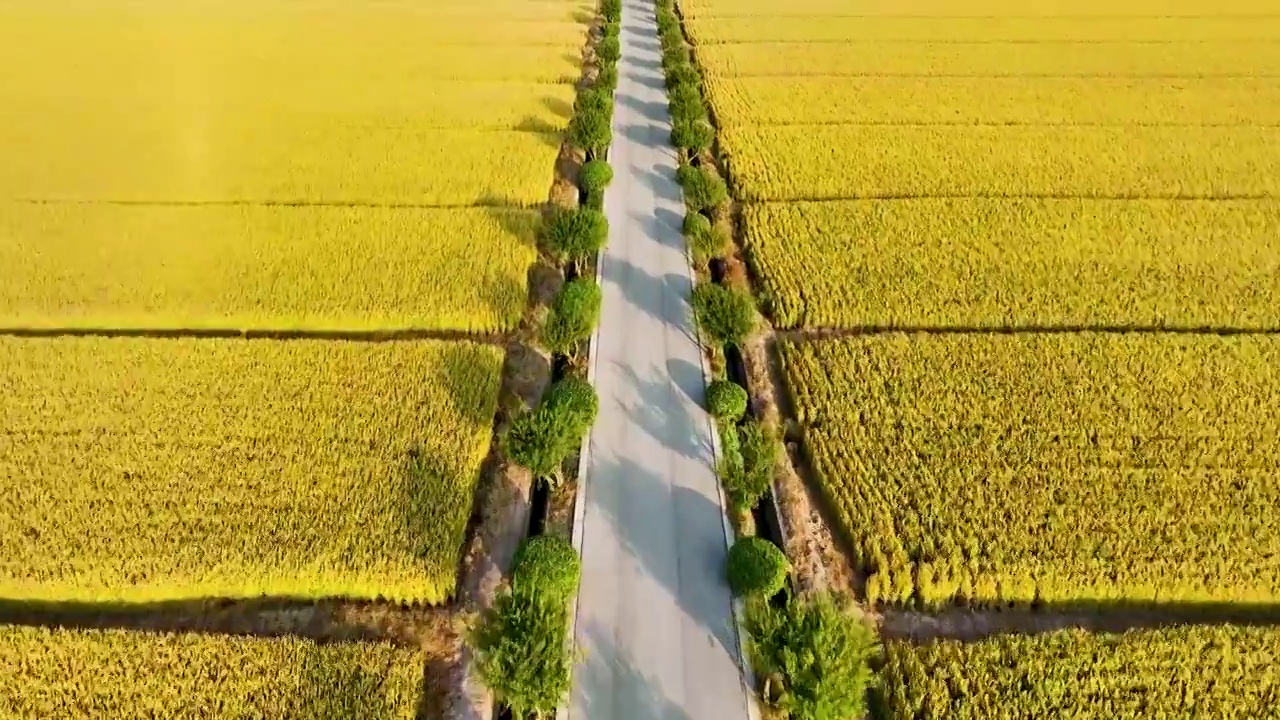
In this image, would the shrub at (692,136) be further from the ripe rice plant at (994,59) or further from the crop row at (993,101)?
the ripe rice plant at (994,59)

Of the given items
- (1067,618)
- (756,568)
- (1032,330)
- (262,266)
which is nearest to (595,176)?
(262,266)

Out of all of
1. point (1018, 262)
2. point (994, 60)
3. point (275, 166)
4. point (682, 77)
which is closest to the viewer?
point (1018, 262)

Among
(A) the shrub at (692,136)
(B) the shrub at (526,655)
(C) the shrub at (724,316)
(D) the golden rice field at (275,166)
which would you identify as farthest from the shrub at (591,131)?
(B) the shrub at (526,655)

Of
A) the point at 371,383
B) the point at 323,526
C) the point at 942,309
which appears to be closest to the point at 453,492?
the point at 323,526

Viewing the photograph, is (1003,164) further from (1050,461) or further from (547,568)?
(547,568)

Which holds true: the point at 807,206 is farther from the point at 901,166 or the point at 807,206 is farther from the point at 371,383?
the point at 371,383
